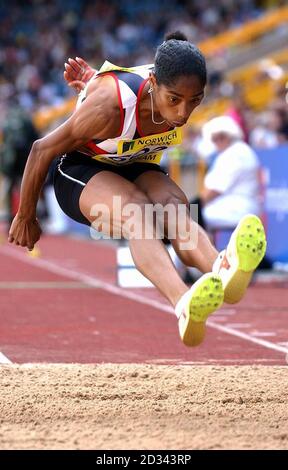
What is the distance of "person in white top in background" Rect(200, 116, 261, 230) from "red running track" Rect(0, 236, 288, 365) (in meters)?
0.87

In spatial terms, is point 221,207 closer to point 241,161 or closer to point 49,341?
point 241,161

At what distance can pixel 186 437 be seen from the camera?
14.4 ft

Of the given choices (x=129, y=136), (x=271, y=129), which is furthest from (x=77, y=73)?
(x=271, y=129)

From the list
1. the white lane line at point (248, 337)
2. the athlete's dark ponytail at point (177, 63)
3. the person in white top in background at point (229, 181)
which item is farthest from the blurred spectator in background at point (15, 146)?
the athlete's dark ponytail at point (177, 63)

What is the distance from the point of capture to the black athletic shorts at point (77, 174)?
5566 mm

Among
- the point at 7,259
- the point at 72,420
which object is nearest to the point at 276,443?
the point at 72,420

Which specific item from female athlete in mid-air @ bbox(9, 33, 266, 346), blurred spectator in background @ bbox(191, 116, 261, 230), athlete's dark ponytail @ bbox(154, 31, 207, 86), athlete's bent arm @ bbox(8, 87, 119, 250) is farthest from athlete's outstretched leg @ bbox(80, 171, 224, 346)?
blurred spectator in background @ bbox(191, 116, 261, 230)

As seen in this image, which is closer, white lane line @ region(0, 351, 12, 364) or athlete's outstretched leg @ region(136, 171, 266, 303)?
athlete's outstretched leg @ region(136, 171, 266, 303)

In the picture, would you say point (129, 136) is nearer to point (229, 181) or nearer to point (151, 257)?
point (151, 257)

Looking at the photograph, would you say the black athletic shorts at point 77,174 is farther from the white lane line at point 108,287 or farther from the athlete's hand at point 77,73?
the white lane line at point 108,287

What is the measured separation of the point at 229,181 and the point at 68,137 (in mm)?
5984

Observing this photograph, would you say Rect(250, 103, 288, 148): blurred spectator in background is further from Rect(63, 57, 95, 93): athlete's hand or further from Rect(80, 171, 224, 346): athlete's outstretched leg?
Rect(80, 171, 224, 346): athlete's outstretched leg

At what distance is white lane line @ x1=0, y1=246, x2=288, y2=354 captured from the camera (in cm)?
771

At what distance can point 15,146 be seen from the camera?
18000 millimetres
